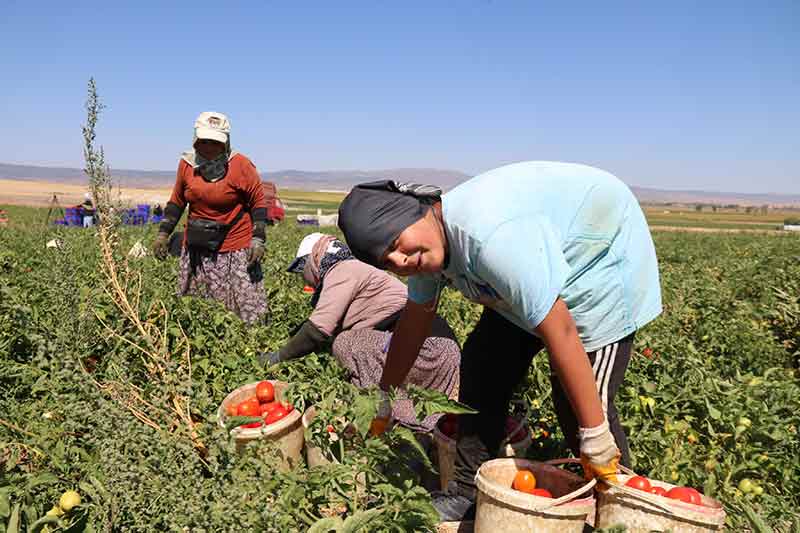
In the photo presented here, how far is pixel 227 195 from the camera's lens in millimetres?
4199

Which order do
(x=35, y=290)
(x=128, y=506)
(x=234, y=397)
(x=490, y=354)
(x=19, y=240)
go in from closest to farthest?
(x=128, y=506), (x=490, y=354), (x=234, y=397), (x=35, y=290), (x=19, y=240)

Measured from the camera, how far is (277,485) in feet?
6.21

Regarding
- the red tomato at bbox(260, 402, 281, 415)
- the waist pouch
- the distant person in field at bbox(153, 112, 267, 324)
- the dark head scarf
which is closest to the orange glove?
the dark head scarf

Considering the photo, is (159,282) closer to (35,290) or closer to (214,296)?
(214,296)

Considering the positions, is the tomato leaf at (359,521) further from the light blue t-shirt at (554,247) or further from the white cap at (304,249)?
the white cap at (304,249)

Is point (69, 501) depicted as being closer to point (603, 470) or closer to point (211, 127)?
point (603, 470)

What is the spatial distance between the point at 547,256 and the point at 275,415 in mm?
1583

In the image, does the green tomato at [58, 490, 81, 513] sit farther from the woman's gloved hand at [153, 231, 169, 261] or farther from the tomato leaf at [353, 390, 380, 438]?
the woman's gloved hand at [153, 231, 169, 261]

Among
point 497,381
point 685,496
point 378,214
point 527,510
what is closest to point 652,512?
point 685,496

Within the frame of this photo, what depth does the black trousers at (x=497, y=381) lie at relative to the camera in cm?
218

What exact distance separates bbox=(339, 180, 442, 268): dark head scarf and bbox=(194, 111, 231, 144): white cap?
2.38 metres

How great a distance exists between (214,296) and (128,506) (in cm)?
279

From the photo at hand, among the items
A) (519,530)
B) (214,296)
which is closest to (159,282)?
(214,296)

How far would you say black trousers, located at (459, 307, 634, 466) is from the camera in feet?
7.14
